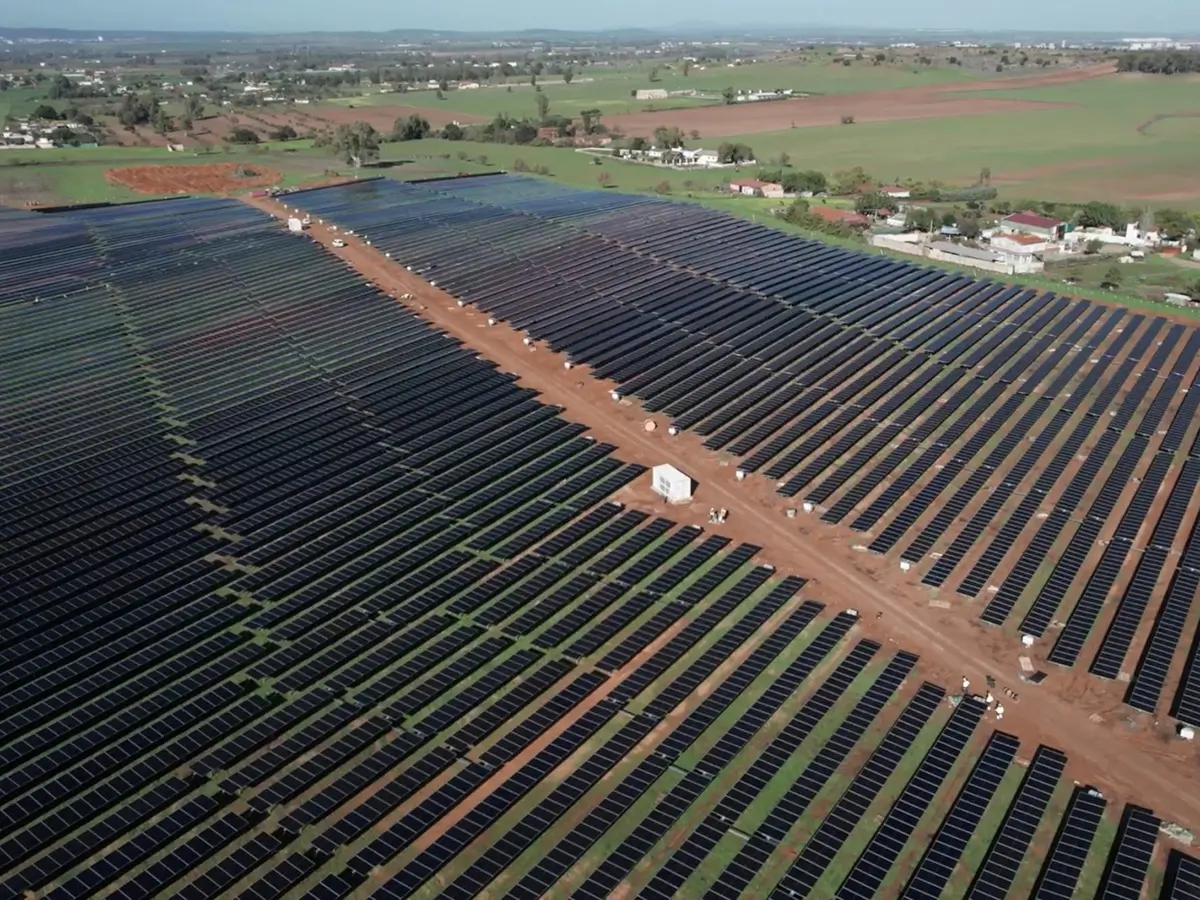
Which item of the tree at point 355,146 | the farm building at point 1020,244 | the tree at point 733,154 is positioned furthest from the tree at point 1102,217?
the tree at point 355,146

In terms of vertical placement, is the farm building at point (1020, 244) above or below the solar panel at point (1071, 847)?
above

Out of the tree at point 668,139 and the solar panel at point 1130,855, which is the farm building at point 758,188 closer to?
the tree at point 668,139

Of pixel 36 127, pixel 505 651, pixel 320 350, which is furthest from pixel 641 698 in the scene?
pixel 36 127

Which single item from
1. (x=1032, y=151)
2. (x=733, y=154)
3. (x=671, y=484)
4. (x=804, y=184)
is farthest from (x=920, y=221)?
(x=1032, y=151)

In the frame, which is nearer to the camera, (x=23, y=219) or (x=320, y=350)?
(x=320, y=350)

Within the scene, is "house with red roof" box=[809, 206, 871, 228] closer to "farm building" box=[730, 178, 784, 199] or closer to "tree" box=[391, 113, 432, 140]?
"farm building" box=[730, 178, 784, 199]

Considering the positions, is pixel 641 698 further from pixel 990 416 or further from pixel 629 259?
pixel 629 259
